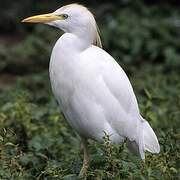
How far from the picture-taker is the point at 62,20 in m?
5.45

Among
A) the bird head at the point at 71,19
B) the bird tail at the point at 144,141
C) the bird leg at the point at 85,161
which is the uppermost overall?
the bird head at the point at 71,19

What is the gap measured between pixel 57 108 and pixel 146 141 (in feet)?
6.68

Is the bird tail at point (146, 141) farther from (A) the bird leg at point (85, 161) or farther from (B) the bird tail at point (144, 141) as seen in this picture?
(A) the bird leg at point (85, 161)

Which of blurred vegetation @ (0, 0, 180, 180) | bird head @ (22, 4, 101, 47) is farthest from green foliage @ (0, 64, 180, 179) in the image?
bird head @ (22, 4, 101, 47)

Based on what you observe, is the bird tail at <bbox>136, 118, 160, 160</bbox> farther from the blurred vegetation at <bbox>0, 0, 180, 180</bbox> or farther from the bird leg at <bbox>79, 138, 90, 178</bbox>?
the bird leg at <bbox>79, 138, 90, 178</bbox>

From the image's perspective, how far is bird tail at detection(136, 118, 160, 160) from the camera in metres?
5.62

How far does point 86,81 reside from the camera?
17.6 feet

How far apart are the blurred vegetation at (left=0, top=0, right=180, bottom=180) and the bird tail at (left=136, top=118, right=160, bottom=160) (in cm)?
7

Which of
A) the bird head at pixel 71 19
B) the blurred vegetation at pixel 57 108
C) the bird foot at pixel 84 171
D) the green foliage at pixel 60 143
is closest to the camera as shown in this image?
the green foliage at pixel 60 143

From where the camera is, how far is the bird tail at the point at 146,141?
562 cm

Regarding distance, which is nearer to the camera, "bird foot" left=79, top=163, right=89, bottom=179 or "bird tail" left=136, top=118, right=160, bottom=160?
"bird foot" left=79, top=163, right=89, bottom=179

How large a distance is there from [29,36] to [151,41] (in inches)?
68.8

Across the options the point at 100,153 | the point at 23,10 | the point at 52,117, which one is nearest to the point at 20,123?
the point at 52,117

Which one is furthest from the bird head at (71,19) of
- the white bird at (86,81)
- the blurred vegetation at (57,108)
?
the blurred vegetation at (57,108)
